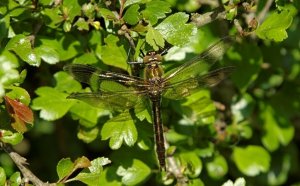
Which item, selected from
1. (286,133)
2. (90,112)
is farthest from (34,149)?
(286,133)

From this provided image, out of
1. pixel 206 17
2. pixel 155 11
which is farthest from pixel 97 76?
pixel 206 17

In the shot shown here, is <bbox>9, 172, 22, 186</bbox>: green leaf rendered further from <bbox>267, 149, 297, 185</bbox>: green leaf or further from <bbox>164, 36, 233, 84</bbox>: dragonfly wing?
<bbox>267, 149, 297, 185</bbox>: green leaf

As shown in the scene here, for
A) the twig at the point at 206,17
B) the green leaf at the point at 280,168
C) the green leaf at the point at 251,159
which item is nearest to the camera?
the twig at the point at 206,17

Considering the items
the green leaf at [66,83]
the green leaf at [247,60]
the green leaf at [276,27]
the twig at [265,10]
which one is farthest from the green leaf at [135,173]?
the twig at [265,10]

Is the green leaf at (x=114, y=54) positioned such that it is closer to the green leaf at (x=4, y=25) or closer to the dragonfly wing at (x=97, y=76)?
the dragonfly wing at (x=97, y=76)

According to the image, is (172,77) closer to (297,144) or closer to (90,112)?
(90,112)

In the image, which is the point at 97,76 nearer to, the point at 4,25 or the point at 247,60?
the point at 4,25
